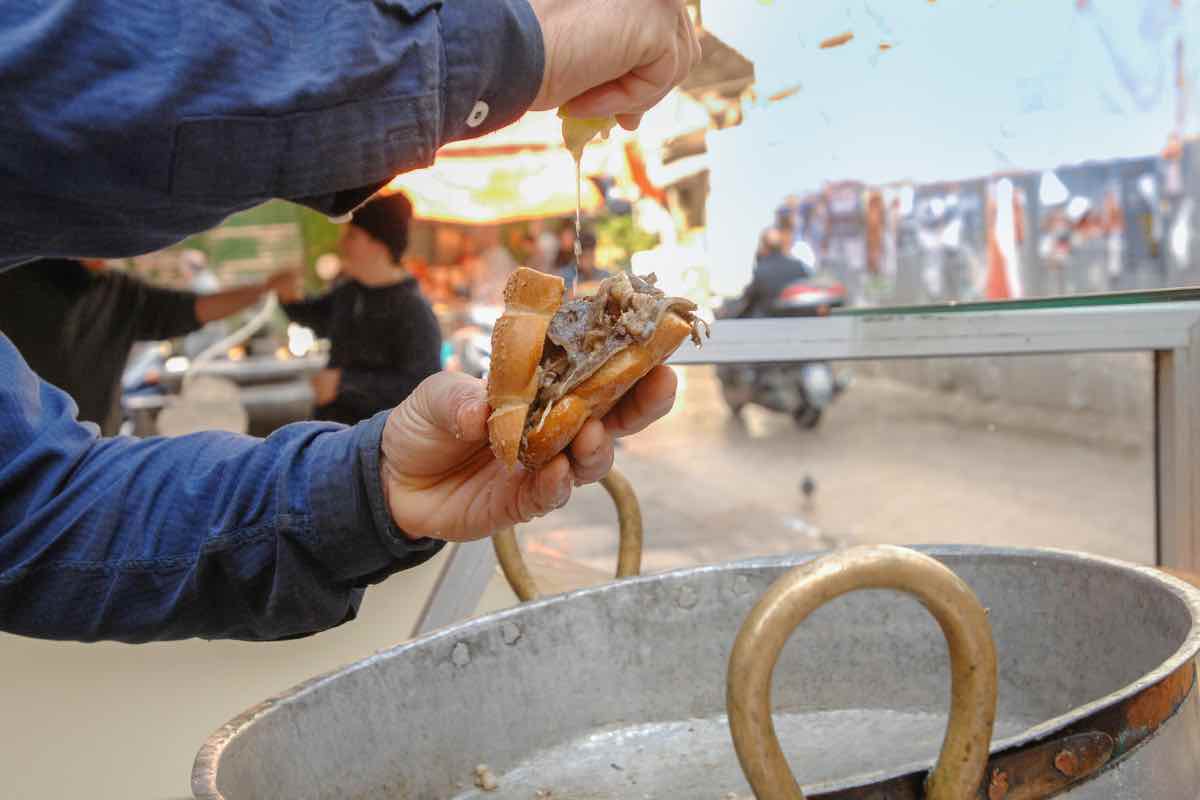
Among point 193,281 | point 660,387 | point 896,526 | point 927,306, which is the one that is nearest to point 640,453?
point 896,526

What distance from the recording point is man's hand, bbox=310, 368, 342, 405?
408 cm

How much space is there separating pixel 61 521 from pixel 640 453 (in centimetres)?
733

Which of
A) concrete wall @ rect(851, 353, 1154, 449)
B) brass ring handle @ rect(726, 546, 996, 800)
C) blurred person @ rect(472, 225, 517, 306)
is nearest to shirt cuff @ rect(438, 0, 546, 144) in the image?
brass ring handle @ rect(726, 546, 996, 800)

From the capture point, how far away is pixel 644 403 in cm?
128

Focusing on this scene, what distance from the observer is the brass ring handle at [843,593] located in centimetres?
106

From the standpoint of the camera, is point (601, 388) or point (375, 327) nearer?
point (601, 388)

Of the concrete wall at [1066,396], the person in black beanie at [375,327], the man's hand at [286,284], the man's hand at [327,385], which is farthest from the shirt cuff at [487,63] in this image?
the concrete wall at [1066,396]

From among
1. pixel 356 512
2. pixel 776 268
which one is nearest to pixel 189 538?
pixel 356 512

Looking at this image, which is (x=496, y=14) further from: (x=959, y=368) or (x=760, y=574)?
(x=959, y=368)

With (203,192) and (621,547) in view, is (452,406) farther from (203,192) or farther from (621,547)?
(621,547)

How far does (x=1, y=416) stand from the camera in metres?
1.34

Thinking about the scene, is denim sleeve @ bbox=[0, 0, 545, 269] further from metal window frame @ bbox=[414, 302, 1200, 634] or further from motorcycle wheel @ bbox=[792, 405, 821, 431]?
motorcycle wheel @ bbox=[792, 405, 821, 431]

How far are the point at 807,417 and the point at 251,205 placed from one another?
8.33m

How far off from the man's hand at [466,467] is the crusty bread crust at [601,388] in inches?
0.9
